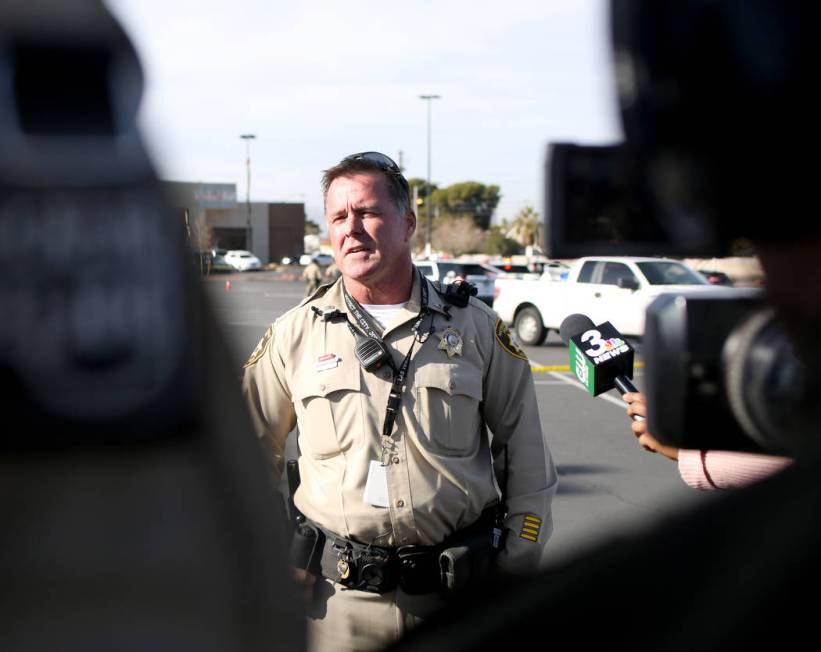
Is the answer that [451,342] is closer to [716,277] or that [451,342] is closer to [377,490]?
[377,490]

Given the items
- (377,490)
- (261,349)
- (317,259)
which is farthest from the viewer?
(317,259)

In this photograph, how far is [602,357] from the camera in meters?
2.69

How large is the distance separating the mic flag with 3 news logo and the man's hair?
808 mm

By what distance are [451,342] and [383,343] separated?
214mm

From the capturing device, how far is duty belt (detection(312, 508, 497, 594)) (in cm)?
262

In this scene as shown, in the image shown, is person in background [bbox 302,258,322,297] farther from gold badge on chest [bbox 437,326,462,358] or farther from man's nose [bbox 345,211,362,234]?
gold badge on chest [bbox 437,326,462,358]

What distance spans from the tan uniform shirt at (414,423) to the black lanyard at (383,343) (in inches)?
0.7

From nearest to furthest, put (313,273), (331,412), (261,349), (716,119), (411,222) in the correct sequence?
(716,119) < (331,412) < (261,349) < (411,222) < (313,273)

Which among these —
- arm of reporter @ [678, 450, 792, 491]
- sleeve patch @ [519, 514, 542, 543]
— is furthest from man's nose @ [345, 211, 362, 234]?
arm of reporter @ [678, 450, 792, 491]

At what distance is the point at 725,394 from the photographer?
715mm

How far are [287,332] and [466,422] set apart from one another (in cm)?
63

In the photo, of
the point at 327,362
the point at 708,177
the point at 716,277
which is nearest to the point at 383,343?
the point at 327,362

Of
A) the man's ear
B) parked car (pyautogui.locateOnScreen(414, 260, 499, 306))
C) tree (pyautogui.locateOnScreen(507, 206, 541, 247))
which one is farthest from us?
parked car (pyautogui.locateOnScreen(414, 260, 499, 306))

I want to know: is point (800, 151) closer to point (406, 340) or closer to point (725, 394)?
point (725, 394)
